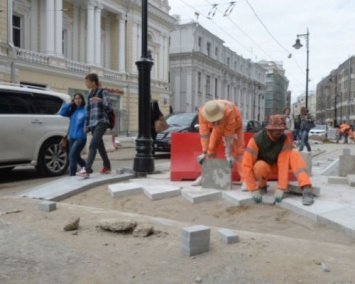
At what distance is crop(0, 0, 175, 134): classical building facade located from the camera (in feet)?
82.2

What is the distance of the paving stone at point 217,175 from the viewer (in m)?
6.28

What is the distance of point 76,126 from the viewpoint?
7383 millimetres

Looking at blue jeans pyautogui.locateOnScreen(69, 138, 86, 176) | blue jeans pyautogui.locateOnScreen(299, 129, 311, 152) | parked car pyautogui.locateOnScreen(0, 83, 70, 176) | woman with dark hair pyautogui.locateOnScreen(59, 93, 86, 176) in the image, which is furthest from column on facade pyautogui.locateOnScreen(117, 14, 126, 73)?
blue jeans pyautogui.locateOnScreen(69, 138, 86, 176)

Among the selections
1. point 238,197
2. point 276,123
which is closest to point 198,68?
point 276,123

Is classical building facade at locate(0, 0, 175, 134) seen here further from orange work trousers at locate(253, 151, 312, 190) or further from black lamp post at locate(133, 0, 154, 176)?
orange work trousers at locate(253, 151, 312, 190)

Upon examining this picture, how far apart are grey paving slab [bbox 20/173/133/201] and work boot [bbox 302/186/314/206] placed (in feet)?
10.6

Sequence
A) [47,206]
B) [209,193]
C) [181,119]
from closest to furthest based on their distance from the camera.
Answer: [47,206]
[209,193]
[181,119]

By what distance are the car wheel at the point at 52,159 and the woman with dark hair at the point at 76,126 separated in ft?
5.17

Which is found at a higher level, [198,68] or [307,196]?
[198,68]

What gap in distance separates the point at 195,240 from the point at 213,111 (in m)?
2.90

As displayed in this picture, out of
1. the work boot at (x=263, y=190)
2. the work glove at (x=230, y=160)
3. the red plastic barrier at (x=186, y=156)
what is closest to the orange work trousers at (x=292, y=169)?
the work boot at (x=263, y=190)

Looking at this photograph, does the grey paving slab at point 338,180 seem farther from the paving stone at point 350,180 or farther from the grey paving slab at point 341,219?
the grey paving slab at point 341,219

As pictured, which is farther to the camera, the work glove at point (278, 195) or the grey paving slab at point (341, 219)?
the work glove at point (278, 195)

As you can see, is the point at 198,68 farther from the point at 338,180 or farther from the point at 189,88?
the point at 338,180
